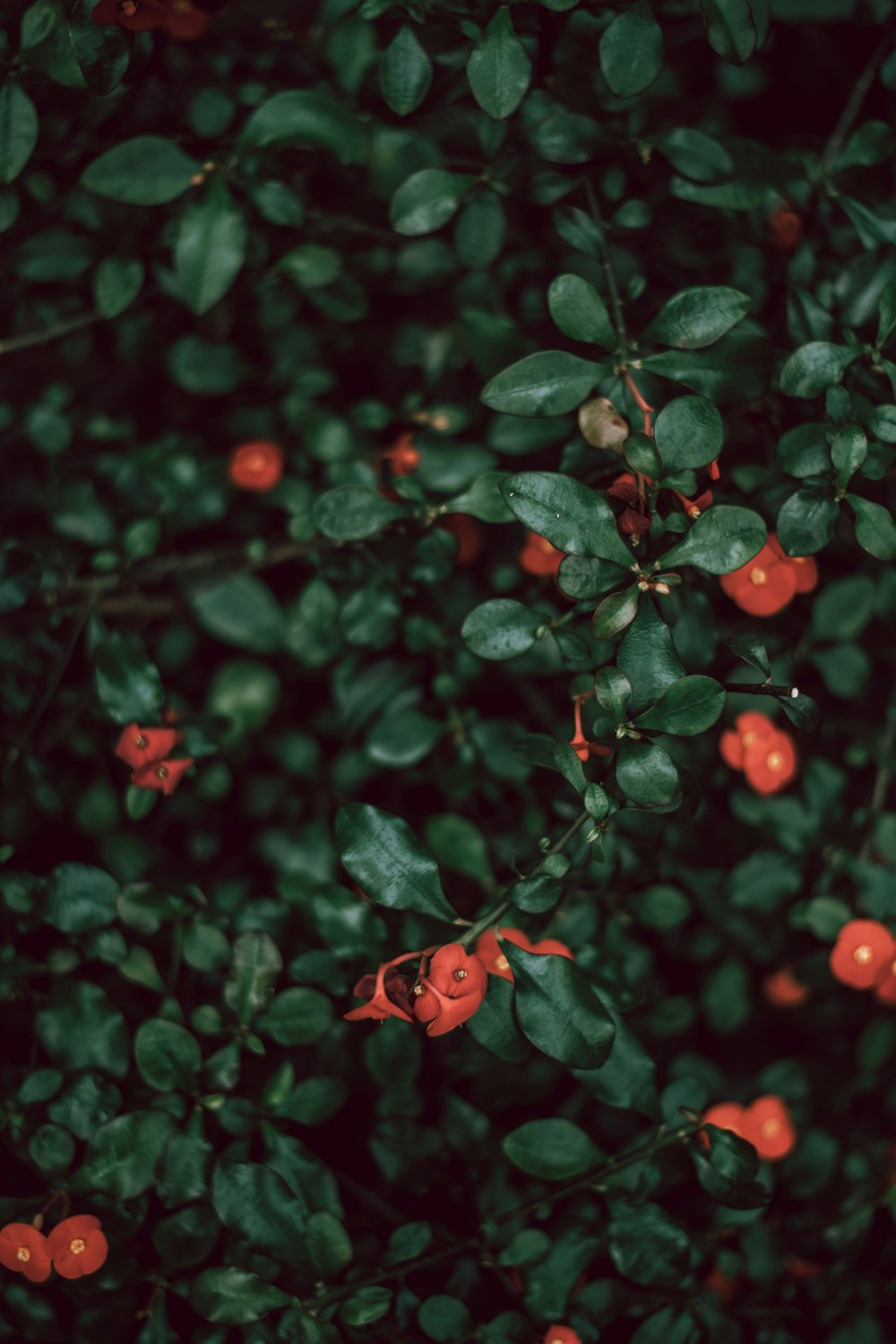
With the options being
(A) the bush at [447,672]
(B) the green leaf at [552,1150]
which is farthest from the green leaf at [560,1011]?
(B) the green leaf at [552,1150]

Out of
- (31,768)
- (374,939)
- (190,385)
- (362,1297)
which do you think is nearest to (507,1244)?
(362,1297)

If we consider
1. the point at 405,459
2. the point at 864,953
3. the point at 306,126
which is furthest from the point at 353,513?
the point at 864,953

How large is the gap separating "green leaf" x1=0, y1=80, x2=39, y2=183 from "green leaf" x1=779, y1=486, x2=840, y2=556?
2.35ft

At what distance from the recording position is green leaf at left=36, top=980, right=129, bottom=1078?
35.2 inches

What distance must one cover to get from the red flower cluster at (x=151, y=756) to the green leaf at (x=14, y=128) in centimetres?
50

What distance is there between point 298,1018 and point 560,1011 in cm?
24

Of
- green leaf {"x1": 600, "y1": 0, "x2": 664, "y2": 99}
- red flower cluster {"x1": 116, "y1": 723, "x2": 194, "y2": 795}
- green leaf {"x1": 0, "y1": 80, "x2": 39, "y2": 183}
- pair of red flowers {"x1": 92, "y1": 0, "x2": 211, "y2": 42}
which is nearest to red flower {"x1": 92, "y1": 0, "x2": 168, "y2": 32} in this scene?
pair of red flowers {"x1": 92, "y1": 0, "x2": 211, "y2": 42}

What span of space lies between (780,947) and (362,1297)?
0.56 meters

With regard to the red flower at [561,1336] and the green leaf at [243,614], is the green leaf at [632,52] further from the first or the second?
the red flower at [561,1336]

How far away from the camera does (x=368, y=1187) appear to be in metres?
1.02

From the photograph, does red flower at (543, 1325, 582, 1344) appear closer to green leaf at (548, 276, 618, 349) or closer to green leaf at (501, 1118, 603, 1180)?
green leaf at (501, 1118, 603, 1180)

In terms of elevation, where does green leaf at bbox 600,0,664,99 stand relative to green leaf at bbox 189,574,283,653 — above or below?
above

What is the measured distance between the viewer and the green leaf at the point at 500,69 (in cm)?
81

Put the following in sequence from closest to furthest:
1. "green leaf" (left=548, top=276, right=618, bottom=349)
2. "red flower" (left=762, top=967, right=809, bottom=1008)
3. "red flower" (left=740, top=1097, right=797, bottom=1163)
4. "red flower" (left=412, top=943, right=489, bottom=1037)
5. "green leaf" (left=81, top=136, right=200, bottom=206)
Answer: "red flower" (left=412, top=943, right=489, bottom=1037) → "green leaf" (left=548, top=276, right=618, bottom=349) → "green leaf" (left=81, top=136, right=200, bottom=206) → "red flower" (left=740, top=1097, right=797, bottom=1163) → "red flower" (left=762, top=967, right=809, bottom=1008)
